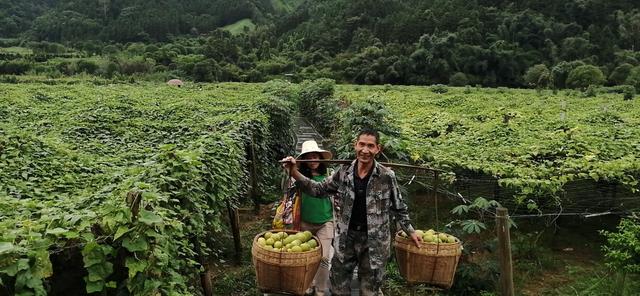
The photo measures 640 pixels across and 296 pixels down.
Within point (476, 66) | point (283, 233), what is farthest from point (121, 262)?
point (476, 66)

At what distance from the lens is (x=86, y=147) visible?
28.8ft

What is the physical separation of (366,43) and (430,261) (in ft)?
244

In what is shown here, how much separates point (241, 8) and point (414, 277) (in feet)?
403

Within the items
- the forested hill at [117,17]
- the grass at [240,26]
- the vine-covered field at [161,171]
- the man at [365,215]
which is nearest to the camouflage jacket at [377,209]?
the man at [365,215]

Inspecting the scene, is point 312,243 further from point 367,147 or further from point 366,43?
point 366,43

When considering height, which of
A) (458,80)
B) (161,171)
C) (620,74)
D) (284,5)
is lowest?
(458,80)

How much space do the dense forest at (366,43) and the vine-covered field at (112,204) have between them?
41.3m

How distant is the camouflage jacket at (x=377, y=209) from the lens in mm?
4426

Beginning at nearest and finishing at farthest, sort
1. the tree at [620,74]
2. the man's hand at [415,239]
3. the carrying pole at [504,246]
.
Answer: the carrying pole at [504,246] < the man's hand at [415,239] < the tree at [620,74]

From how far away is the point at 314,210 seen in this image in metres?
5.48

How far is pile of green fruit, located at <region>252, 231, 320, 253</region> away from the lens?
425 cm

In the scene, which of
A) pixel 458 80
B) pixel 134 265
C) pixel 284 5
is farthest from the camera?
pixel 284 5

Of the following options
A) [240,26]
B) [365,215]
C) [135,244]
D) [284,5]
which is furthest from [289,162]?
[284,5]

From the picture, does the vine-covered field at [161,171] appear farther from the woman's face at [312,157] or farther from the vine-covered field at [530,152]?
the woman's face at [312,157]
